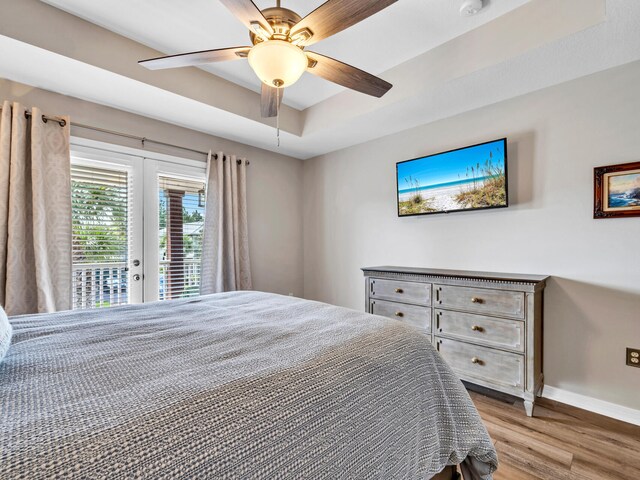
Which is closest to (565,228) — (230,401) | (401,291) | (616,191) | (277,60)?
(616,191)

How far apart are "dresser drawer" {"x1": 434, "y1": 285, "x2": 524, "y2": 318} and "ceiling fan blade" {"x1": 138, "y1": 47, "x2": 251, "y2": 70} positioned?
2209 millimetres

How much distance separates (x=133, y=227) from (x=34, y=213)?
2.34 ft

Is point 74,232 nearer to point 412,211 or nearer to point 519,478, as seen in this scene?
point 412,211

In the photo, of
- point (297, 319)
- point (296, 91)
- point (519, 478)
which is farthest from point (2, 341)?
point (296, 91)

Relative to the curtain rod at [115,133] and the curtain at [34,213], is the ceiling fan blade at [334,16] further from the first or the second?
the curtain at [34,213]

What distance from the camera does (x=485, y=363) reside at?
2312mm

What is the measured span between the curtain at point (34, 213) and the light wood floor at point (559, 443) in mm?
3288

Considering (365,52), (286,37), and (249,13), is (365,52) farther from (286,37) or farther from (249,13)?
(249,13)

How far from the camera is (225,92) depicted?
2.83 m

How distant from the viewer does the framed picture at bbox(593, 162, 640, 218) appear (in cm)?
206

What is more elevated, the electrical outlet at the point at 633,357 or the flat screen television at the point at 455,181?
the flat screen television at the point at 455,181

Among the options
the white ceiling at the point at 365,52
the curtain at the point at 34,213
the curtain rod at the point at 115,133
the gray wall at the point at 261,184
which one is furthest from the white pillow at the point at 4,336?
the gray wall at the point at 261,184

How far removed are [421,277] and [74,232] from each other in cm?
301

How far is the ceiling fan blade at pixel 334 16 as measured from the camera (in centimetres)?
134
